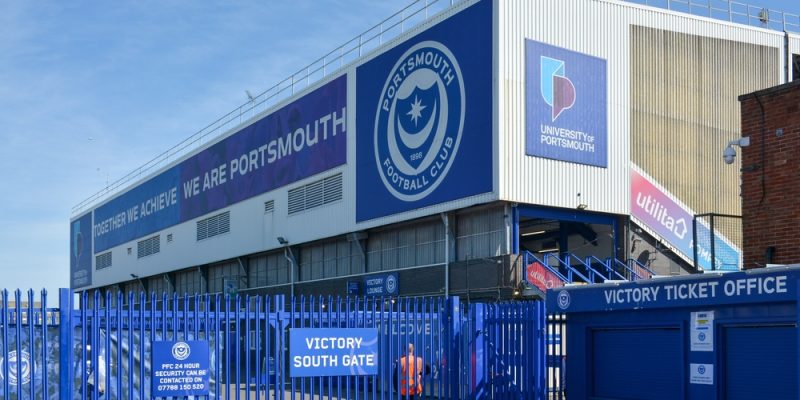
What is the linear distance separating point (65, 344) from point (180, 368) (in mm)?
1610

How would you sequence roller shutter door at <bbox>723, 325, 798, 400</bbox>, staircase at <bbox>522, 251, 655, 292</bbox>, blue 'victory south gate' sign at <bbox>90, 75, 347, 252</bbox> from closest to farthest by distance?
roller shutter door at <bbox>723, 325, 798, 400</bbox> → staircase at <bbox>522, 251, 655, 292</bbox> → blue 'victory south gate' sign at <bbox>90, 75, 347, 252</bbox>

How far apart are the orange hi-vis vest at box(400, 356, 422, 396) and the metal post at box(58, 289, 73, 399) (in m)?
5.15

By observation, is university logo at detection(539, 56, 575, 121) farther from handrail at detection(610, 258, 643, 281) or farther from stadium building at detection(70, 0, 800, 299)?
handrail at detection(610, 258, 643, 281)

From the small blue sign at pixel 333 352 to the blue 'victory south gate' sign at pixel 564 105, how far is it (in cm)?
1653

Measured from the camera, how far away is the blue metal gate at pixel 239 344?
42.8 ft

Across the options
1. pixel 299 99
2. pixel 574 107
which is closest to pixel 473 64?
pixel 574 107

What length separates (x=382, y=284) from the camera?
3691 cm

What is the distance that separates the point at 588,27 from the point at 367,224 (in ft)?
35.2

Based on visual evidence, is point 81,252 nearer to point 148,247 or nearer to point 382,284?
point 148,247

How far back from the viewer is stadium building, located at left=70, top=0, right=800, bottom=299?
103 feet

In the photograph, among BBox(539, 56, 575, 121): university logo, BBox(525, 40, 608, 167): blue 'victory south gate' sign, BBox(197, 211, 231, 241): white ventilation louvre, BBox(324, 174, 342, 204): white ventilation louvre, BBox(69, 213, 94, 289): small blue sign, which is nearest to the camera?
BBox(525, 40, 608, 167): blue 'victory south gate' sign

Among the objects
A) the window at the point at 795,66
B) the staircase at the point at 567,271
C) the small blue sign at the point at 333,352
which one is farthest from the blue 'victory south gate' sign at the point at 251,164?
the small blue sign at the point at 333,352

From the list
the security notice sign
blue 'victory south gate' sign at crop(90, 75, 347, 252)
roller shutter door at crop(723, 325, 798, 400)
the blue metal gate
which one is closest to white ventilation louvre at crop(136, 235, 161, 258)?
blue 'victory south gate' sign at crop(90, 75, 347, 252)

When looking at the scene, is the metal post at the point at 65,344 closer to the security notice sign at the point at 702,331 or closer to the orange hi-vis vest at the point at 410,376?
the orange hi-vis vest at the point at 410,376
